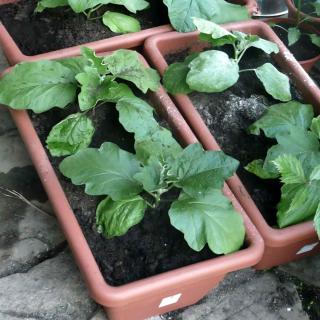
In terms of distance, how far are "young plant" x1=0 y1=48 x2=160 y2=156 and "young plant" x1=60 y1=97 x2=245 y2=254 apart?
0.35ft

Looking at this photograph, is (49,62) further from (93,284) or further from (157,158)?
(93,284)

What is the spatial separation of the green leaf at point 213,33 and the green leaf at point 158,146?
0.31 meters

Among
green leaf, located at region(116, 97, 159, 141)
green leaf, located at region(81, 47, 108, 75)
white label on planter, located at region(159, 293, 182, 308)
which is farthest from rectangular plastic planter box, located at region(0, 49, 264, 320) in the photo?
green leaf, located at region(81, 47, 108, 75)

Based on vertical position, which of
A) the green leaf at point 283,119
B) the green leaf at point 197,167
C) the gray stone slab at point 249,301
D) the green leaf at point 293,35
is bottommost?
the gray stone slab at point 249,301

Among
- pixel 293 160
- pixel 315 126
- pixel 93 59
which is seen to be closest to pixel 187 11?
pixel 93 59

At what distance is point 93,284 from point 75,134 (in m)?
0.39

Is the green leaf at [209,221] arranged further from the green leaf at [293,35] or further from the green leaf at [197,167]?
the green leaf at [293,35]

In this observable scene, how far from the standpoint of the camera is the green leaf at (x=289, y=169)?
4.41 feet

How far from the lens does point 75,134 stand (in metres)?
1.47

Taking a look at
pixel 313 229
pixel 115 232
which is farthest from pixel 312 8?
pixel 115 232

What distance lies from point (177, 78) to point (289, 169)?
0.44 metres

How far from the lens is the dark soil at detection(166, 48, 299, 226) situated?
1.53 metres

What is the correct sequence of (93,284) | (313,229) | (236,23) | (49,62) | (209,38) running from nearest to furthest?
(93,284) → (313,229) → (49,62) → (209,38) → (236,23)

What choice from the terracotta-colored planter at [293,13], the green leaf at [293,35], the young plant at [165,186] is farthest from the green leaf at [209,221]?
the terracotta-colored planter at [293,13]
